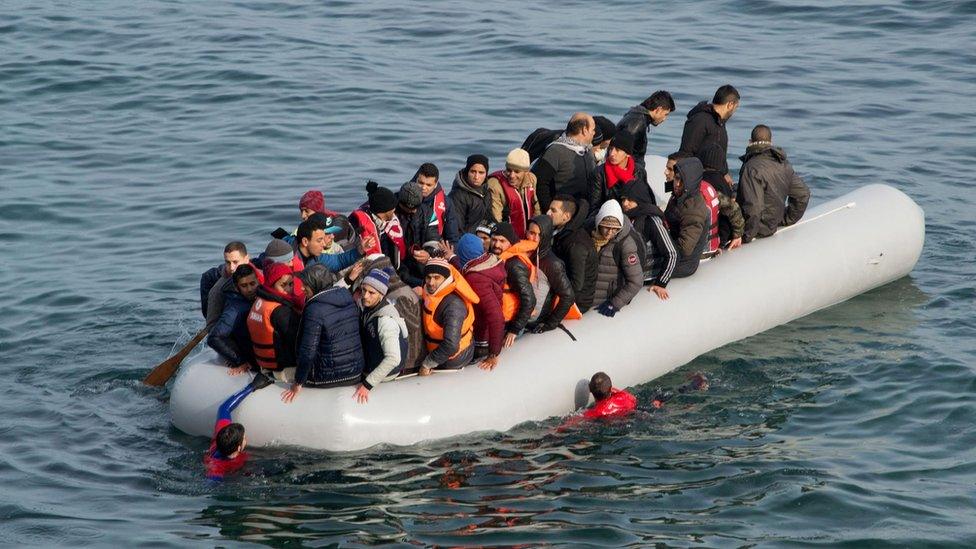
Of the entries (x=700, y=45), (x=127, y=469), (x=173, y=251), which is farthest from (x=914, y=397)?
(x=700, y=45)

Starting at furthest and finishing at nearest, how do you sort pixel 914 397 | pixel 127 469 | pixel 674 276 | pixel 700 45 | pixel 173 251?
pixel 700 45, pixel 173 251, pixel 674 276, pixel 914 397, pixel 127 469

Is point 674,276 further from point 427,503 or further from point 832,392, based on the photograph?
point 427,503

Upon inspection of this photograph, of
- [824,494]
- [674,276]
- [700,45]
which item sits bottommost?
[824,494]

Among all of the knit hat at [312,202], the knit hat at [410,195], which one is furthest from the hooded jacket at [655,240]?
the knit hat at [312,202]

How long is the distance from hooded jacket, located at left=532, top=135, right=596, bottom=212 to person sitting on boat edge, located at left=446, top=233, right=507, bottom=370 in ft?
6.03

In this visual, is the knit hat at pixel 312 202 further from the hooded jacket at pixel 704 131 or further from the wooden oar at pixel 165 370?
the hooded jacket at pixel 704 131

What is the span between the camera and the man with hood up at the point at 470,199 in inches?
464

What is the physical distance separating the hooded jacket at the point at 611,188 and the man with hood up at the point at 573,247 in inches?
28.2

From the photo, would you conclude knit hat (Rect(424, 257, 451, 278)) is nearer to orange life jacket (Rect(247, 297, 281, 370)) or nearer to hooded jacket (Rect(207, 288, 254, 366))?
orange life jacket (Rect(247, 297, 281, 370))

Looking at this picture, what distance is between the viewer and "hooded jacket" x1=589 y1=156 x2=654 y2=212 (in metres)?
12.0

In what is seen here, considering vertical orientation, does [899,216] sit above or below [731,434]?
above

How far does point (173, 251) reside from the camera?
16.0 metres

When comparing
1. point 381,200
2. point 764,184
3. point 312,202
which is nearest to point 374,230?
point 381,200

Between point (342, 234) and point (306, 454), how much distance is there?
6.26 feet
